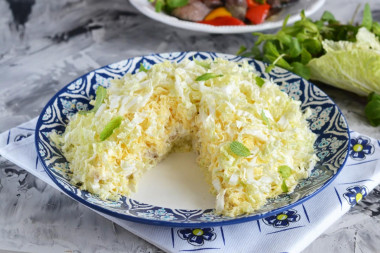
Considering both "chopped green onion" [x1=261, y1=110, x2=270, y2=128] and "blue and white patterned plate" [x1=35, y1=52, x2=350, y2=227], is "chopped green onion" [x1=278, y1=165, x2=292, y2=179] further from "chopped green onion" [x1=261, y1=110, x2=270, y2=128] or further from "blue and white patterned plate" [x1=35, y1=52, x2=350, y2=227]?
"chopped green onion" [x1=261, y1=110, x2=270, y2=128]

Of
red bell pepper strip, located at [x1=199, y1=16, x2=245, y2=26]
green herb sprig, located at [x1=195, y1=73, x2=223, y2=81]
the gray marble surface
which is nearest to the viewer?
the gray marble surface

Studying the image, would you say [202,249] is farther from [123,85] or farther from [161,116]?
[123,85]

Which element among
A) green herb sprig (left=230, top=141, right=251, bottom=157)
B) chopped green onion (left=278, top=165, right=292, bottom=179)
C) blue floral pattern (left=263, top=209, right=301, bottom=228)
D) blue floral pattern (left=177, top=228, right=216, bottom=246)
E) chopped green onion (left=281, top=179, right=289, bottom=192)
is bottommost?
blue floral pattern (left=177, top=228, right=216, bottom=246)

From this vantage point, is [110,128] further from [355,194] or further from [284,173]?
[355,194]

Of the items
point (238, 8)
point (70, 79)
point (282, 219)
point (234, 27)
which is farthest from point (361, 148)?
point (70, 79)

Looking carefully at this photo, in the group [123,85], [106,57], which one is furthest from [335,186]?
[106,57]

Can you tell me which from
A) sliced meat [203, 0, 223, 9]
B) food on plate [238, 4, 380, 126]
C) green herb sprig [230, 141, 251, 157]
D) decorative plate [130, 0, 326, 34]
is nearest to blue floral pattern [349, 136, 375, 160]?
food on plate [238, 4, 380, 126]
